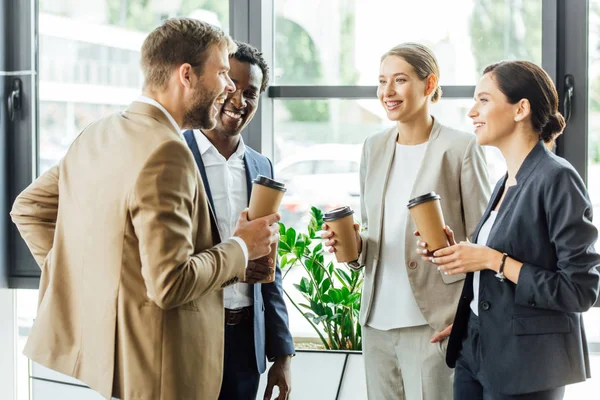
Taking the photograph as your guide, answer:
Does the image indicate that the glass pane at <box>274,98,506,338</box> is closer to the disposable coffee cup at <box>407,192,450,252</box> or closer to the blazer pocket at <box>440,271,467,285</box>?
the blazer pocket at <box>440,271,467,285</box>

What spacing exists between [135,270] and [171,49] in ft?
1.71

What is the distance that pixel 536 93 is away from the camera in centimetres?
185

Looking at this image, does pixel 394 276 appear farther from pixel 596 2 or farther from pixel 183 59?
pixel 596 2

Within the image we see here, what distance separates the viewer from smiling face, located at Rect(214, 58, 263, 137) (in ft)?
6.83

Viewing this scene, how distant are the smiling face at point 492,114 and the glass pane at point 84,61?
179 centimetres

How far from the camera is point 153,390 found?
1.52m

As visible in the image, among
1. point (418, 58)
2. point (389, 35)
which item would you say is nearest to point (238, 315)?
point (418, 58)

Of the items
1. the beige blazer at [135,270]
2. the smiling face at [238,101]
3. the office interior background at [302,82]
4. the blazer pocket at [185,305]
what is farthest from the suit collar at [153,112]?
the office interior background at [302,82]

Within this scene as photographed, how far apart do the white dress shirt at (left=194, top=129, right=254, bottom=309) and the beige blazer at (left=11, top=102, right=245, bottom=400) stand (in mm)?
324

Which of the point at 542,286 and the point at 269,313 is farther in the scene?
the point at 269,313

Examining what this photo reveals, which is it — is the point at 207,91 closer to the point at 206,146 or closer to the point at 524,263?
the point at 206,146

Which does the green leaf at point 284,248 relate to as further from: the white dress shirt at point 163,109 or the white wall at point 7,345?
the white wall at point 7,345

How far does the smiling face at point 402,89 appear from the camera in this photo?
215 cm

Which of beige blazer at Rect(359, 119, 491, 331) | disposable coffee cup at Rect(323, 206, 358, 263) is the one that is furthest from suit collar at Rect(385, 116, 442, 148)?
disposable coffee cup at Rect(323, 206, 358, 263)
